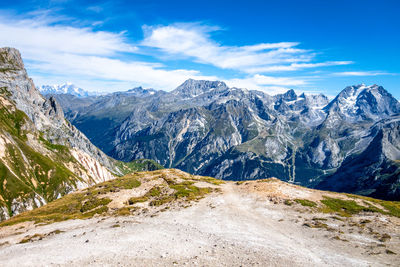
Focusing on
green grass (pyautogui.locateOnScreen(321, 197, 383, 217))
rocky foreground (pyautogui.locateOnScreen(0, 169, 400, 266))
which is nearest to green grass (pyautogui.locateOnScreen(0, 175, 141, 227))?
rocky foreground (pyautogui.locateOnScreen(0, 169, 400, 266))

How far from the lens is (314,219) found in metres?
40.0

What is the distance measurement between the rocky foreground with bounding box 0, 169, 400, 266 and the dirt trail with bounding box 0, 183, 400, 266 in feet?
0.37

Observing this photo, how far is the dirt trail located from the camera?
82.1ft

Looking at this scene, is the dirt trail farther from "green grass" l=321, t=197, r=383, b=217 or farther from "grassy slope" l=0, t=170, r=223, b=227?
"green grass" l=321, t=197, r=383, b=217

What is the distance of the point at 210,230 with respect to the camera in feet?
114

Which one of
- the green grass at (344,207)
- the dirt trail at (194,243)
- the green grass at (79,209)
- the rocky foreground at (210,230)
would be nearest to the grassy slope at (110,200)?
the green grass at (79,209)

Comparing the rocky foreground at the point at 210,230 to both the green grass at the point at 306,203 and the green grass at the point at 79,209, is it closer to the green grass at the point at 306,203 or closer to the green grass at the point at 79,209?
the green grass at the point at 306,203

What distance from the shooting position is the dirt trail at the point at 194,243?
985 inches

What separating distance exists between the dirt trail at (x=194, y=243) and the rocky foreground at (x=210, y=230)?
0.37 feet

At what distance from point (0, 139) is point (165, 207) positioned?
212 m

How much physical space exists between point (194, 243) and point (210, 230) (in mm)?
5794

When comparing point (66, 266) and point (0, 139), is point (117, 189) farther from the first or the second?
point (0, 139)

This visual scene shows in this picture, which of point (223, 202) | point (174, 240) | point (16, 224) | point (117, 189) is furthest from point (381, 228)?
point (16, 224)

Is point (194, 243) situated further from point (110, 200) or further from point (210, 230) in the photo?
point (110, 200)
